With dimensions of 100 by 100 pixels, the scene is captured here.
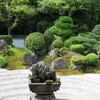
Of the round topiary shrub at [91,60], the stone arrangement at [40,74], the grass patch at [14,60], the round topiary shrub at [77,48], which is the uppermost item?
the stone arrangement at [40,74]

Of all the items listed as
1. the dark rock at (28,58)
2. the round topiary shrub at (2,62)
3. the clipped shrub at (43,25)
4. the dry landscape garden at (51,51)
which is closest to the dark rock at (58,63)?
the dry landscape garden at (51,51)

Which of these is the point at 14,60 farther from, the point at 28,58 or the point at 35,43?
the point at 35,43

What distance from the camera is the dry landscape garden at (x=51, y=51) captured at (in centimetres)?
1111

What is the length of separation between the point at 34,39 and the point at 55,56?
1.88 metres

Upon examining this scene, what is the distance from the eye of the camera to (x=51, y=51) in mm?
16469

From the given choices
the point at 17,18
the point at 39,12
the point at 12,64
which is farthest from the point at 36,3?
the point at 12,64

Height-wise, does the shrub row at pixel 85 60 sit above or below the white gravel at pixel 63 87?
above

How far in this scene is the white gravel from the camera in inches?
436

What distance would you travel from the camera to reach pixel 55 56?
16234 mm

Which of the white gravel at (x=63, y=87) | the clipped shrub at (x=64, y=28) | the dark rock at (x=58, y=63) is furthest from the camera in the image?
the clipped shrub at (x=64, y=28)

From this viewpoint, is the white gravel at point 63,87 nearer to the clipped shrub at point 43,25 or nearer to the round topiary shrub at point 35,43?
the round topiary shrub at point 35,43

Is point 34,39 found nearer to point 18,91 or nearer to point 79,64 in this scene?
point 79,64

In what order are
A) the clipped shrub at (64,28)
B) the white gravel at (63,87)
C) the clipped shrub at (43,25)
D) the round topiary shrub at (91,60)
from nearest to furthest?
the white gravel at (63,87) < the round topiary shrub at (91,60) < the clipped shrub at (64,28) < the clipped shrub at (43,25)

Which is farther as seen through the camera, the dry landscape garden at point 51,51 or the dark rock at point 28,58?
the dark rock at point 28,58
